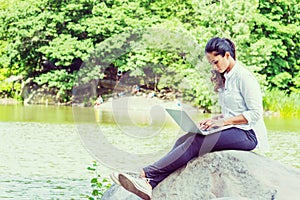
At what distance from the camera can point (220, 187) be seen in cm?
404

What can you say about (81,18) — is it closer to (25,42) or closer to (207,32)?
(25,42)

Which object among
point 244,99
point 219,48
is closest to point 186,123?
point 244,99

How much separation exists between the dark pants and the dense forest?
15883 mm

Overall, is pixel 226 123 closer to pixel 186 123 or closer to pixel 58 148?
pixel 186 123

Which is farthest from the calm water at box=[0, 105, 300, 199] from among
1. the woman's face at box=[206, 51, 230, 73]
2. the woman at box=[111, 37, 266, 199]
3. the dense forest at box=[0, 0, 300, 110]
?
the woman's face at box=[206, 51, 230, 73]

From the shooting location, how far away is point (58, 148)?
1211 cm

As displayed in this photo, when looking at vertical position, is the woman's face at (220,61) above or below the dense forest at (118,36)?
below

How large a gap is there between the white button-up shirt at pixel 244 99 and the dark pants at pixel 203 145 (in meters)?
0.06

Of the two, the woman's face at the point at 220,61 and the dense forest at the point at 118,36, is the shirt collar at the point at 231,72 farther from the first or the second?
the dense forest at the point at 118,36

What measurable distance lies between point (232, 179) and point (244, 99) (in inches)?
18.0

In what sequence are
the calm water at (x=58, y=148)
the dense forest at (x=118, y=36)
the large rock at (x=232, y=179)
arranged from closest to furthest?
the large rock at (x=232, y=179), the calm water at (x=58, y=148), the dense forest at (x=118, y=36)

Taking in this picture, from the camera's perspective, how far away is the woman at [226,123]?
4.12 m

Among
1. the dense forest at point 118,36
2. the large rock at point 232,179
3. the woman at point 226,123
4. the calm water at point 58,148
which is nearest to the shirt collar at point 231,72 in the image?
the woman at point 226,123

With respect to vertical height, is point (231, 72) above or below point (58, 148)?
above
